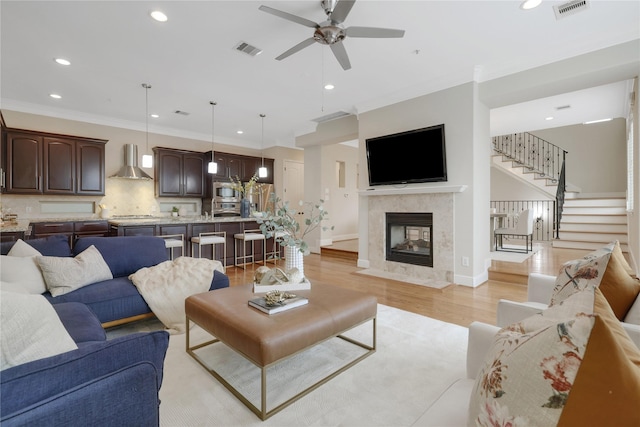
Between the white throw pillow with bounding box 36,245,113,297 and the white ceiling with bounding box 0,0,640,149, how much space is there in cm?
232

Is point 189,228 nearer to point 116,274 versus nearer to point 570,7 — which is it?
point 116,274

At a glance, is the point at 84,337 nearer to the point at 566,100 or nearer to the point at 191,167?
the point at 191,167

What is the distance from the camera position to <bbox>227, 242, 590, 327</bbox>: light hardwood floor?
3268 mm

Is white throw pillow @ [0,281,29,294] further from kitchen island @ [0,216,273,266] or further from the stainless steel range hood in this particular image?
the stainless steel range hood

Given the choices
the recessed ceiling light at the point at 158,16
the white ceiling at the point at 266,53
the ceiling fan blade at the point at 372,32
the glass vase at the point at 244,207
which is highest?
the white ceiling at the point at 266,53

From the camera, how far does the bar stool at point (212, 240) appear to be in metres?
5.00

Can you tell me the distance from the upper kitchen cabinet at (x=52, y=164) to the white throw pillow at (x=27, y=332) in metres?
6.02

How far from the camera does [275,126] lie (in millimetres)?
7117

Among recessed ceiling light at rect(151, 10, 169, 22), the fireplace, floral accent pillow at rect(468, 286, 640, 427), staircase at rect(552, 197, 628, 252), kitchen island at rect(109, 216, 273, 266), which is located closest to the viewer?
floral accent pillow at rect(468, 286, 640, 427)

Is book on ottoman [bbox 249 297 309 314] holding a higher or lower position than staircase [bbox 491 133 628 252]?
lower

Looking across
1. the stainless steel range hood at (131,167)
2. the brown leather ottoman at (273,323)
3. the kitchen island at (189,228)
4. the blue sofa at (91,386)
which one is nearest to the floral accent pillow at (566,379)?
the blue sofa at (91,386)

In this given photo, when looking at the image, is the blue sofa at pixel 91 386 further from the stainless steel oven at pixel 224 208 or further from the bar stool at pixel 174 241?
the stainless steel oven at pixel 224 208

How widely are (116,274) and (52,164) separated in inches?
161

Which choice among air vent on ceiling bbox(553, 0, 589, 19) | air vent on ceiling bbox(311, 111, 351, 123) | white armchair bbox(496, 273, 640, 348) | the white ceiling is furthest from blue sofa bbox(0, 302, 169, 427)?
air vent on ceiling bbox(311, 111, 351, 123)
